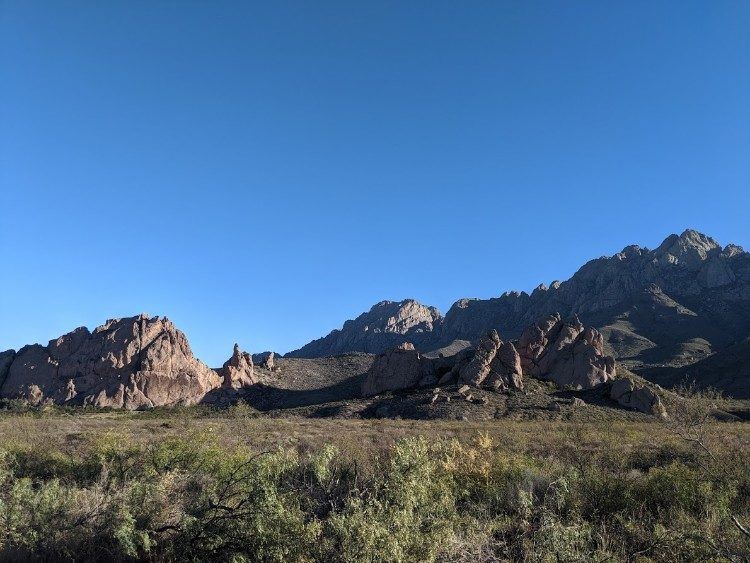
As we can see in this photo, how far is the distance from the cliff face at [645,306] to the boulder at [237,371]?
75.9ft

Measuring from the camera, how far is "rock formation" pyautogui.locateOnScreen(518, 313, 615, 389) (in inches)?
2211

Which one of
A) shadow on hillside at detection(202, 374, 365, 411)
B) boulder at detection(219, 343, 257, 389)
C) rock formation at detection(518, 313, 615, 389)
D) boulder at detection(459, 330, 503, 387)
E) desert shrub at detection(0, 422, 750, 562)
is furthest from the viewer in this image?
boulder at detection(219, 343, 257, 389)

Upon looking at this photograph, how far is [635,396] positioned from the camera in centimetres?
4888

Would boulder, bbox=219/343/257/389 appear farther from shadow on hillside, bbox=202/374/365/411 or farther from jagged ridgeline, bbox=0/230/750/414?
shadow on hillside, bbox=202/374/365/411

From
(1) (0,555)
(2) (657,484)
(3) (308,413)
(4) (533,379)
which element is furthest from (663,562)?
(4) (533,379)

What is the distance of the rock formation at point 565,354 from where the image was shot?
184ft

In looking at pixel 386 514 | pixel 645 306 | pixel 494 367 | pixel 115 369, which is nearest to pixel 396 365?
pixel 494 367

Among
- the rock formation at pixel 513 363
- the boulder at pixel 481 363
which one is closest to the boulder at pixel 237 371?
the rock formation at pixel 513 363

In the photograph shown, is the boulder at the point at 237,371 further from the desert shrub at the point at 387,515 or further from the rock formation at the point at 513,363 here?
the desert shrub at the point at 387,515

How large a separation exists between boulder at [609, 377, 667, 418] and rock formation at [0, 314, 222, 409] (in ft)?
181

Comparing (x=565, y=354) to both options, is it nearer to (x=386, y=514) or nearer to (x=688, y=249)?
(x=386, y=514)

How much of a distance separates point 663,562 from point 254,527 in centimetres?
554

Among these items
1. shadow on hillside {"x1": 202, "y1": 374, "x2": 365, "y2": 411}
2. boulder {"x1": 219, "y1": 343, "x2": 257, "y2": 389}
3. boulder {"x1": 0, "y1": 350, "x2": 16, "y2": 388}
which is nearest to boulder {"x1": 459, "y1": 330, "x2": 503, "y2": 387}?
shadow on hillside {"x1": 202, "y1": 374, "x2": 365, "y2": 411}

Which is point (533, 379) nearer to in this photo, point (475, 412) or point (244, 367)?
point (475, 412)
